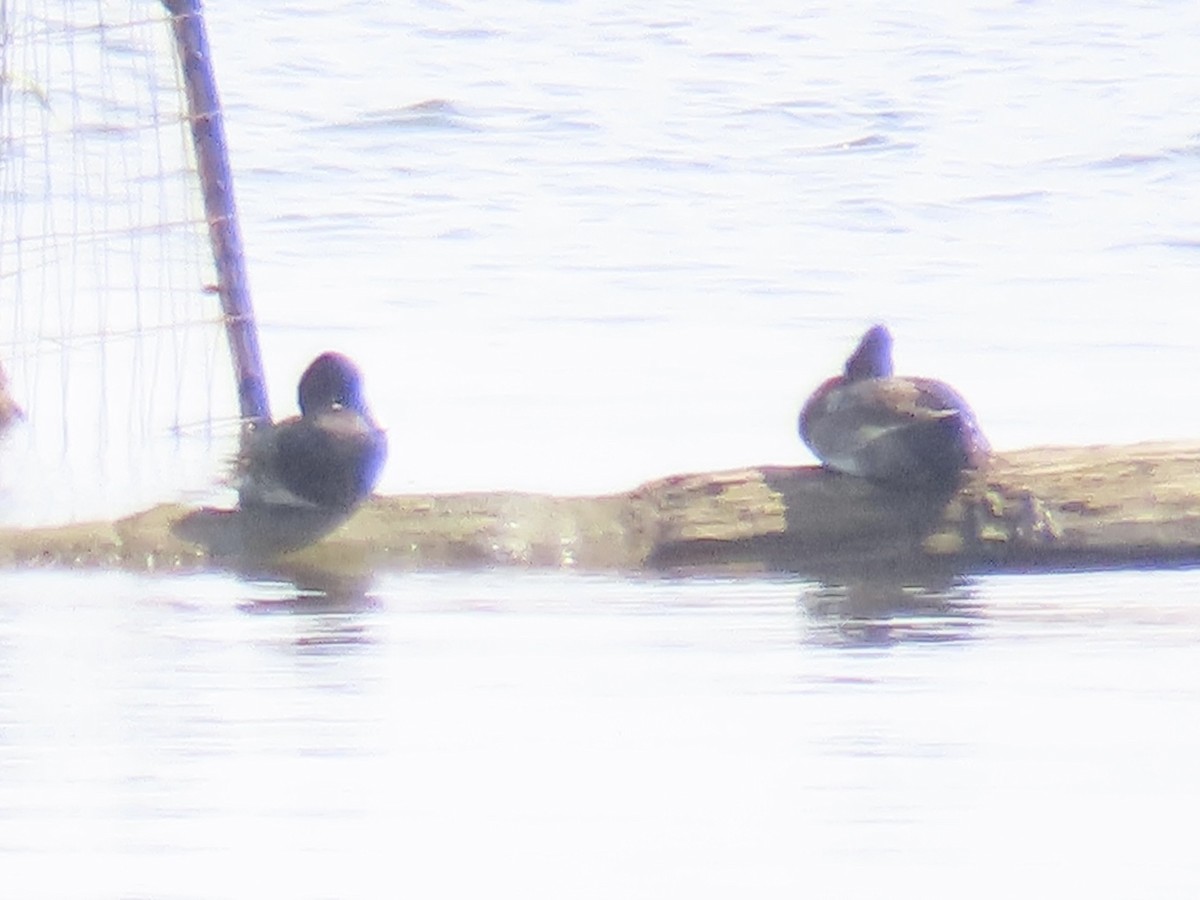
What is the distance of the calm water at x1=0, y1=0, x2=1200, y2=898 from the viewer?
6.45 meters

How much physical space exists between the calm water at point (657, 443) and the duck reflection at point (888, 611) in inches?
1.0

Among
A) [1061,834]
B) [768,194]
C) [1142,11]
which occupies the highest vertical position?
[1142,11]

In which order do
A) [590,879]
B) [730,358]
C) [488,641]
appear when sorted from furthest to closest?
1. [730,358]
2. [488,641]
3. [590,879]

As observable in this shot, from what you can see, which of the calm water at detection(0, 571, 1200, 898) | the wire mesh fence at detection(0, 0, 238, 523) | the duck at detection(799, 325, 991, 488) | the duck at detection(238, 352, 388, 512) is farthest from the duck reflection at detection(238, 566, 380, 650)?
the duck at detection(799, 325, 991, 488)

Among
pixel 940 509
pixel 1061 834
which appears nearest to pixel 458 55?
pixel 940 509

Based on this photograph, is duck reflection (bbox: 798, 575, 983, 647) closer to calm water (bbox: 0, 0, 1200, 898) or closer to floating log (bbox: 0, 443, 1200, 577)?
calm water (bbox: 0, 0, 1200, 898)

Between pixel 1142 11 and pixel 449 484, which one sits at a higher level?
pixel 1142 11

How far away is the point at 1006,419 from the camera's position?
53.8ft

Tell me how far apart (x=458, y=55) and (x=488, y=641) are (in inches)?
982

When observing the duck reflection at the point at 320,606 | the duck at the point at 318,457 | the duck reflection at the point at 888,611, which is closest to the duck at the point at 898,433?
the duck reflection at the point at 888,611

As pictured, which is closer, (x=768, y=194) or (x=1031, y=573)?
(x=1031, y=573)

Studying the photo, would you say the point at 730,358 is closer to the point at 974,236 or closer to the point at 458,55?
the point at 974,236

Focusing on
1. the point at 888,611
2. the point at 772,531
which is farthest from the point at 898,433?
the point at 888,611

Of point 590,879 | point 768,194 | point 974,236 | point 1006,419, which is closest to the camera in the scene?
point 590,879
